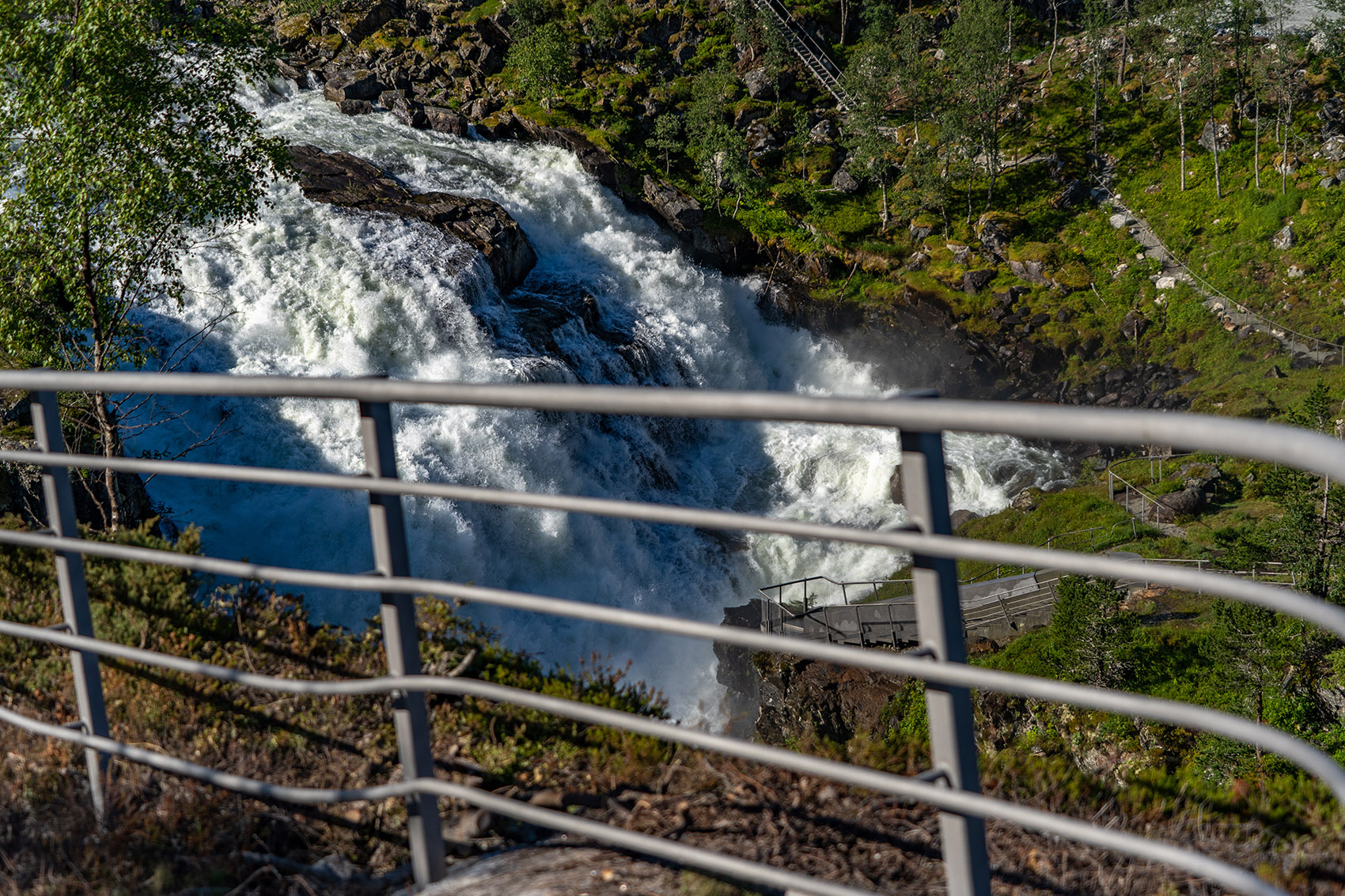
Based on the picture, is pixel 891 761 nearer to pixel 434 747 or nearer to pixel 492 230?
pixel 434 747

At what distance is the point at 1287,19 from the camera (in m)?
56.3

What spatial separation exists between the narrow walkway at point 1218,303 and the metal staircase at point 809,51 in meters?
14.7

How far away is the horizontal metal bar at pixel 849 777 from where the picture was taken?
135cm

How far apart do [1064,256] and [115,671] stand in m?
43.4

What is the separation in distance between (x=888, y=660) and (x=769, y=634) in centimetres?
23

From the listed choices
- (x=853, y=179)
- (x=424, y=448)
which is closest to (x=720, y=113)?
(x=853, y=179)

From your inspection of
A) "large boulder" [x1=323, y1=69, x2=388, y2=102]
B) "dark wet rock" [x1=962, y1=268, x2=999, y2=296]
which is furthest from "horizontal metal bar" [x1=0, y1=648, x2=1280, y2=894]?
"dark wet rock" [x1=962, y1=268, x2=999, y2=296]

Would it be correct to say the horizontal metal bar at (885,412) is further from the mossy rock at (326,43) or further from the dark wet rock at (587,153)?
the mossy rock at (326,43)

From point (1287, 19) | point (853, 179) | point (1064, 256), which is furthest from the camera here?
point (1287, 19)

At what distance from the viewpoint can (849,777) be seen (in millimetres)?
1629

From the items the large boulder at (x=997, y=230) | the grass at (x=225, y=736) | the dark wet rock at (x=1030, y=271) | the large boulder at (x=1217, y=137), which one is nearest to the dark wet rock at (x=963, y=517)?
the dark wet rock at (x=1030, y=271)

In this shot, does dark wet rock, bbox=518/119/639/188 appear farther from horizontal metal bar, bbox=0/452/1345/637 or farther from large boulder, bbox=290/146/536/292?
horizontal metal bar, bbox=0/452/1345/637

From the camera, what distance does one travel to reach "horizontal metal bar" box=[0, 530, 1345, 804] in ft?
4.13

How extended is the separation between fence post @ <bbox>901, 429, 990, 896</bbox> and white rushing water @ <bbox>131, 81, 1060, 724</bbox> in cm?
1471
